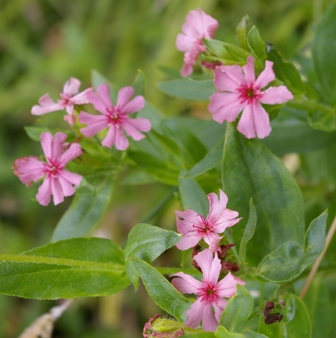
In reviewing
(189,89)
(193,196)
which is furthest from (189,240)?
(189,89)

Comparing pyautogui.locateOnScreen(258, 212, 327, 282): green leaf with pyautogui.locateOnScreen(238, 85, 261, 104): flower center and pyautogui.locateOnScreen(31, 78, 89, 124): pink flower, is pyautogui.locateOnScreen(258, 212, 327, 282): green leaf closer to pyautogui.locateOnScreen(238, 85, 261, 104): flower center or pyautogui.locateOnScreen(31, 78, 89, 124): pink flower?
pyautogui.locateOnScreen(238, 85, 261, 104): flower center

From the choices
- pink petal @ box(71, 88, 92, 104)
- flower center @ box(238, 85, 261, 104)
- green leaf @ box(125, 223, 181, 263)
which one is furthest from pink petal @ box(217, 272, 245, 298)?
pink petal @ box(71, 88, 92, 104)

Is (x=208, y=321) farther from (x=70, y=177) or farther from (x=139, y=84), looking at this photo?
(x=139, y=84)

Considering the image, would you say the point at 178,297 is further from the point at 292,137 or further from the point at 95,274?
the point at 292,137

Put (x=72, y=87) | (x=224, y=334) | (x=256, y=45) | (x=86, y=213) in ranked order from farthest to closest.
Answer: (x=86, y=213) < (x=72, y=87) < (x=256, y=45) < (x=224, y=334)

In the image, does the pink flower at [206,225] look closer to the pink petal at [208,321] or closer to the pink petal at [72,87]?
the pink petal at [208,321]

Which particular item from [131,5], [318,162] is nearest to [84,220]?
[318,162]
